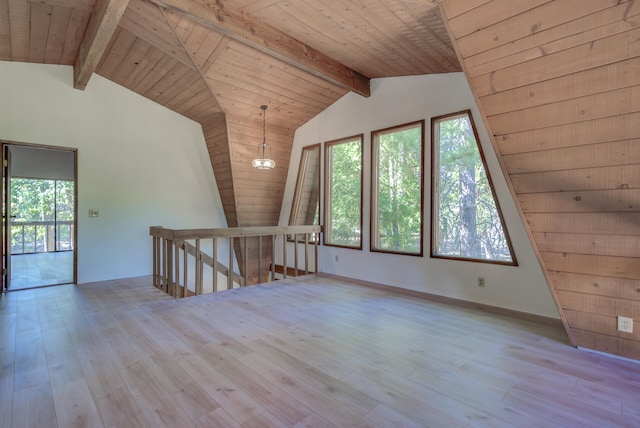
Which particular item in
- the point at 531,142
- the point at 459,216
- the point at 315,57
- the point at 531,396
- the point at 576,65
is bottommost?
the point at 531,396

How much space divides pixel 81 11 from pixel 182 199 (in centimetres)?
309

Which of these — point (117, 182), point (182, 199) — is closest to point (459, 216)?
point (182, 199)

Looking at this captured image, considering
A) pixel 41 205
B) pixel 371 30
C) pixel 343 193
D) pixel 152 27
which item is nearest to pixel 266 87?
pixel 152 27

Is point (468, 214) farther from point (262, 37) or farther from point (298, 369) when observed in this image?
point (262, 37)

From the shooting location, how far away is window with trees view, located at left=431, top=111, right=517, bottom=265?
3.72 metres

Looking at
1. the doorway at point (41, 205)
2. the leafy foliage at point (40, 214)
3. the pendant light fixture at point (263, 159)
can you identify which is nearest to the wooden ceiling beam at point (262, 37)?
the pendant light fixture at point (263, 159)

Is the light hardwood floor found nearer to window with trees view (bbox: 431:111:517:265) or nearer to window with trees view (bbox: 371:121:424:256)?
window with trees view (bbox: 431:111:517:265)

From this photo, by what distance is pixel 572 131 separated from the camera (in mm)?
2148

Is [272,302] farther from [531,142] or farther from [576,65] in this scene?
[576,65]

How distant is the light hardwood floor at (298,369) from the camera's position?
1749 millimetres

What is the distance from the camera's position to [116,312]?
346cm

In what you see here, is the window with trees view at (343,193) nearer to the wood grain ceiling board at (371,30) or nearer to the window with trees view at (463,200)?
the window with trees view at (463,200)

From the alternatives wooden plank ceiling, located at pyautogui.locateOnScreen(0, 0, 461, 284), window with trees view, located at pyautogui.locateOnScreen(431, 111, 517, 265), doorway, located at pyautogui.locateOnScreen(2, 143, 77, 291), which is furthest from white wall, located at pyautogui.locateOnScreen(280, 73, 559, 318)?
doorway, located at pyautogui.locateOnScreen(2, 143, 77, 291)

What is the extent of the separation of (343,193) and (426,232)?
5.74ft
